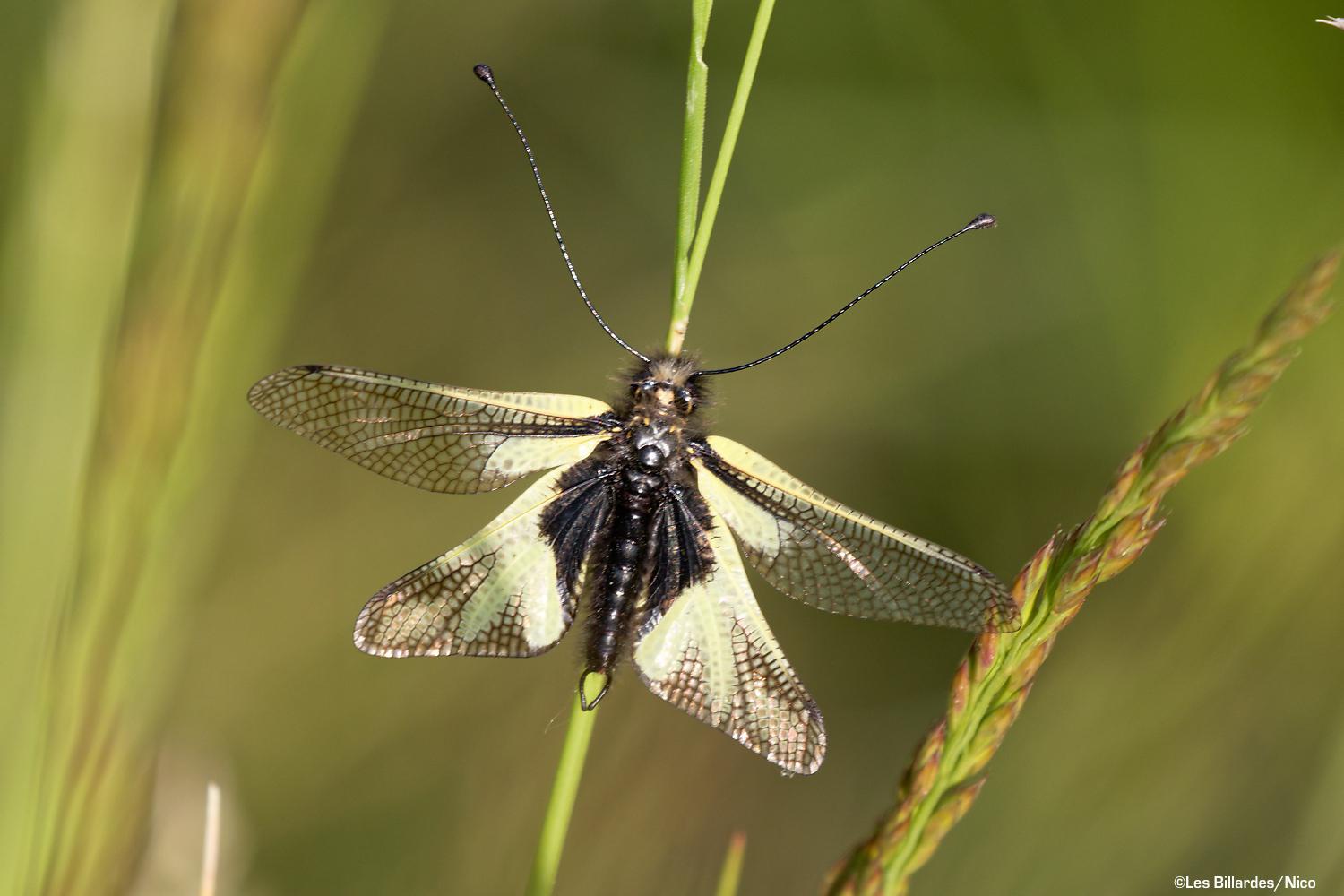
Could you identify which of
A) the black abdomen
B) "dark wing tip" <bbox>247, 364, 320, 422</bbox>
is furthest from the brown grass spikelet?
"dark wing tip" <bbox>247, 364, 320, 422</bbox>

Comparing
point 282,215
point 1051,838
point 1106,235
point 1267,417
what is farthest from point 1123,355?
point 282,215

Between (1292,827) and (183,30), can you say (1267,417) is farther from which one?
(183,30)

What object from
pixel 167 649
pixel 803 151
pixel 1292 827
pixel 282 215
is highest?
pixel 803 151

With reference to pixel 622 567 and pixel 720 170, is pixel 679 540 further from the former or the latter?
pixel 720 170

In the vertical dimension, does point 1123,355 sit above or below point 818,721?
above

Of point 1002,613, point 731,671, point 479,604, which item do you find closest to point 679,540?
point 731,671

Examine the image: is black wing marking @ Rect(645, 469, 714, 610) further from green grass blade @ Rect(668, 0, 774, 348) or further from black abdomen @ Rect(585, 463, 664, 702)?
green grass blade @ Rect(668, 0, 774, 348)
